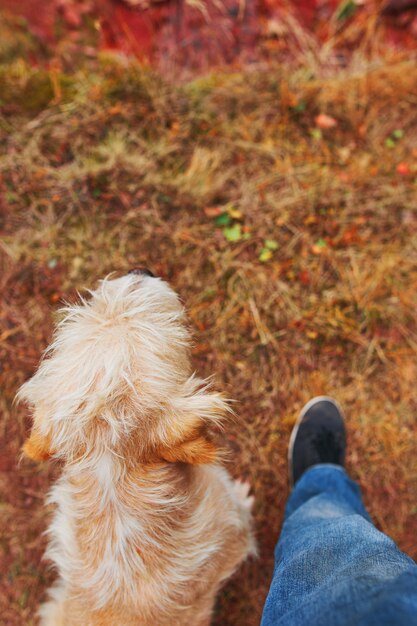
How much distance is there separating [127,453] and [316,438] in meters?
1.66

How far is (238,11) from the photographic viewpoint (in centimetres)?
354

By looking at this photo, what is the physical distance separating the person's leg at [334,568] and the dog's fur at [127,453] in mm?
446

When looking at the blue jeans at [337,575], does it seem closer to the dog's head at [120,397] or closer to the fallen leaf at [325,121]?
the dog's head at [120,397]

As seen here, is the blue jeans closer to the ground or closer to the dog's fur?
the dog's fur

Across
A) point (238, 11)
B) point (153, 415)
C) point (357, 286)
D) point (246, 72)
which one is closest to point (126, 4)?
point (238, 11)

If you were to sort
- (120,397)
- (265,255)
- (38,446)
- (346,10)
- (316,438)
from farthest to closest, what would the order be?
(346,10) < (265,255) < (316,438) < (38,446) < (120,397)

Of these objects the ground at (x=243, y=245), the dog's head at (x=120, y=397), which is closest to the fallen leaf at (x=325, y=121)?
the ground at (x=243, y=245)

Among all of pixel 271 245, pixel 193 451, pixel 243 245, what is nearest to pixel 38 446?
pixel 193 451

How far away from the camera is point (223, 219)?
10.4 ft

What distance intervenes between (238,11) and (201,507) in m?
3.77

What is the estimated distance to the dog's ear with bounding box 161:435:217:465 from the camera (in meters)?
1.69

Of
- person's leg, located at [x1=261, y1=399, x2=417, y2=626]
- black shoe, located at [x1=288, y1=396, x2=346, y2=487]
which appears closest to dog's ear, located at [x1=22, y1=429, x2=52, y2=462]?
person's leg, located at [x1=261, y1=399, x2=417, y2=626]

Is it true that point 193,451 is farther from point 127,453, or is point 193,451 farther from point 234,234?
point 234,234

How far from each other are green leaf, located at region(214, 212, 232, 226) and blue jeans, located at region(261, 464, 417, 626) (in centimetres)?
197
